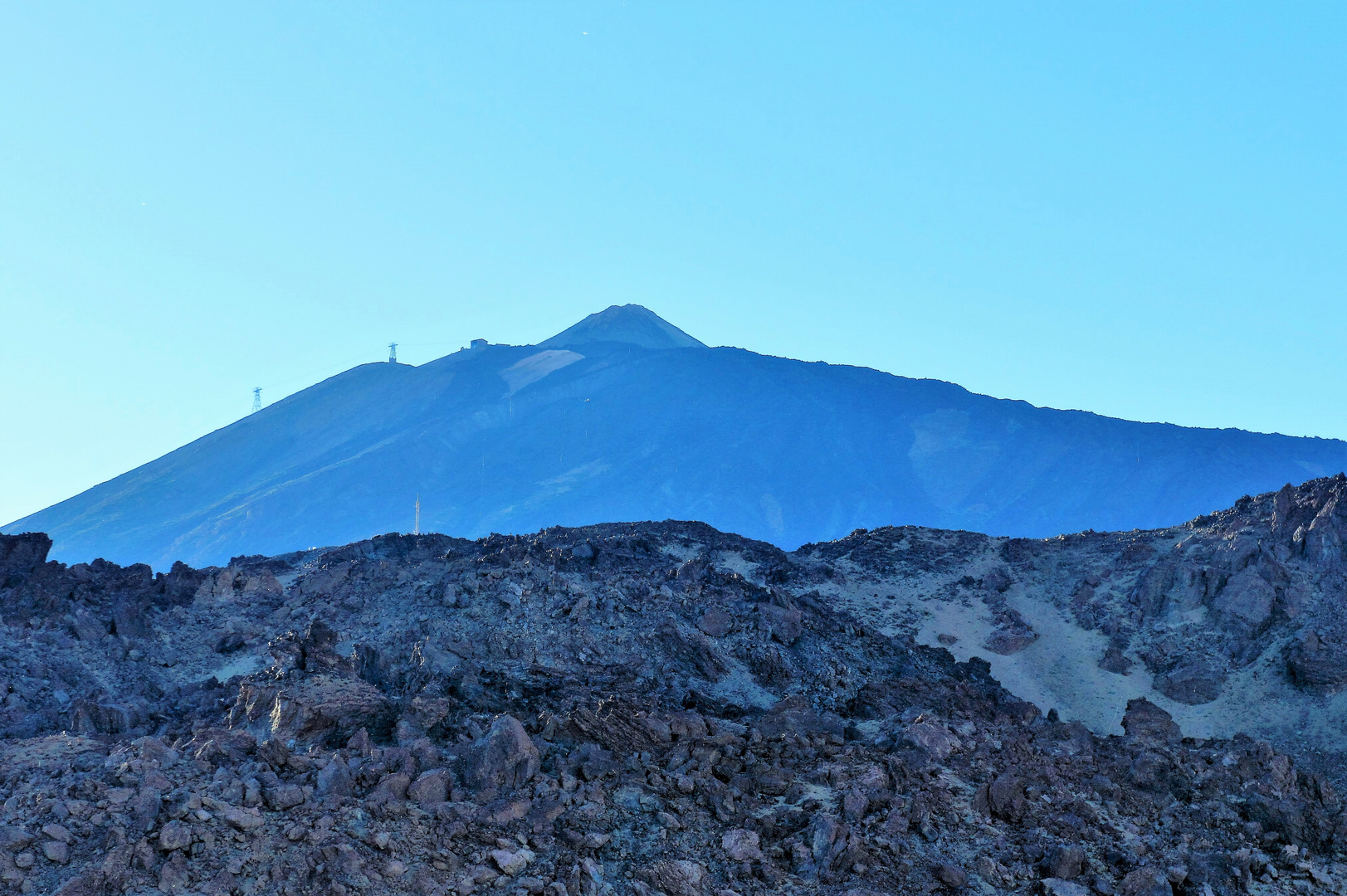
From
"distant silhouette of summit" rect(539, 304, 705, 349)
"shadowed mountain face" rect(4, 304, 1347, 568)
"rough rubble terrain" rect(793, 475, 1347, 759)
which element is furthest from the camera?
"distant silhouette of summit" rect(539, 304, 705, 349)

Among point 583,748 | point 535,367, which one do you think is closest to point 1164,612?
point 583,748

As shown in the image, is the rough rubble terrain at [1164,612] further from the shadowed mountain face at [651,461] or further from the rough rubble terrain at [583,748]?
the shadowed mountain face at [651,461]

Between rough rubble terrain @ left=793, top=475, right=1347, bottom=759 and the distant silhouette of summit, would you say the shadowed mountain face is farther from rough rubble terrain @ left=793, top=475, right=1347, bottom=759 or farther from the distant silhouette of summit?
rough rubble terrain @ left=793, top=475, right=1347, bottom=759

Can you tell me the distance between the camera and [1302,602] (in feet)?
97.6

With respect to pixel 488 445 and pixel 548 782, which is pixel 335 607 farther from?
pixel 488 445

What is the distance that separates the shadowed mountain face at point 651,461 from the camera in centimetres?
10125

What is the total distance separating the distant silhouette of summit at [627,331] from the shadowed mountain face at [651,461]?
359 inches

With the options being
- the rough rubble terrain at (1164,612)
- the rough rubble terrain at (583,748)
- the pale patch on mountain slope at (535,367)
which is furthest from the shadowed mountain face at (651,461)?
the rough rubble terrain at (583,748)

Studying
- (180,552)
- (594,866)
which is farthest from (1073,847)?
(180,552)

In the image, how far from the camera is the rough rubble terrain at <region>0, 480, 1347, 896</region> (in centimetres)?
1168

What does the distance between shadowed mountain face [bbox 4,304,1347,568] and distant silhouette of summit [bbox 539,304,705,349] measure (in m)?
9.12

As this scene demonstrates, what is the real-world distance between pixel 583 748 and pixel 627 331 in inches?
5471

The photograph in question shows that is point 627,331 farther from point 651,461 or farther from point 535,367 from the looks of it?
point 651,461

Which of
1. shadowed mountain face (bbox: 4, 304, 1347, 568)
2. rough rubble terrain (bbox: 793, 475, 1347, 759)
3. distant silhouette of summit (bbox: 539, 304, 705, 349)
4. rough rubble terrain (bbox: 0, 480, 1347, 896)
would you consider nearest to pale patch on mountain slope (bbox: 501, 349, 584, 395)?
shadowed mountain face (bbox: 4, 304, 1347, 568)
